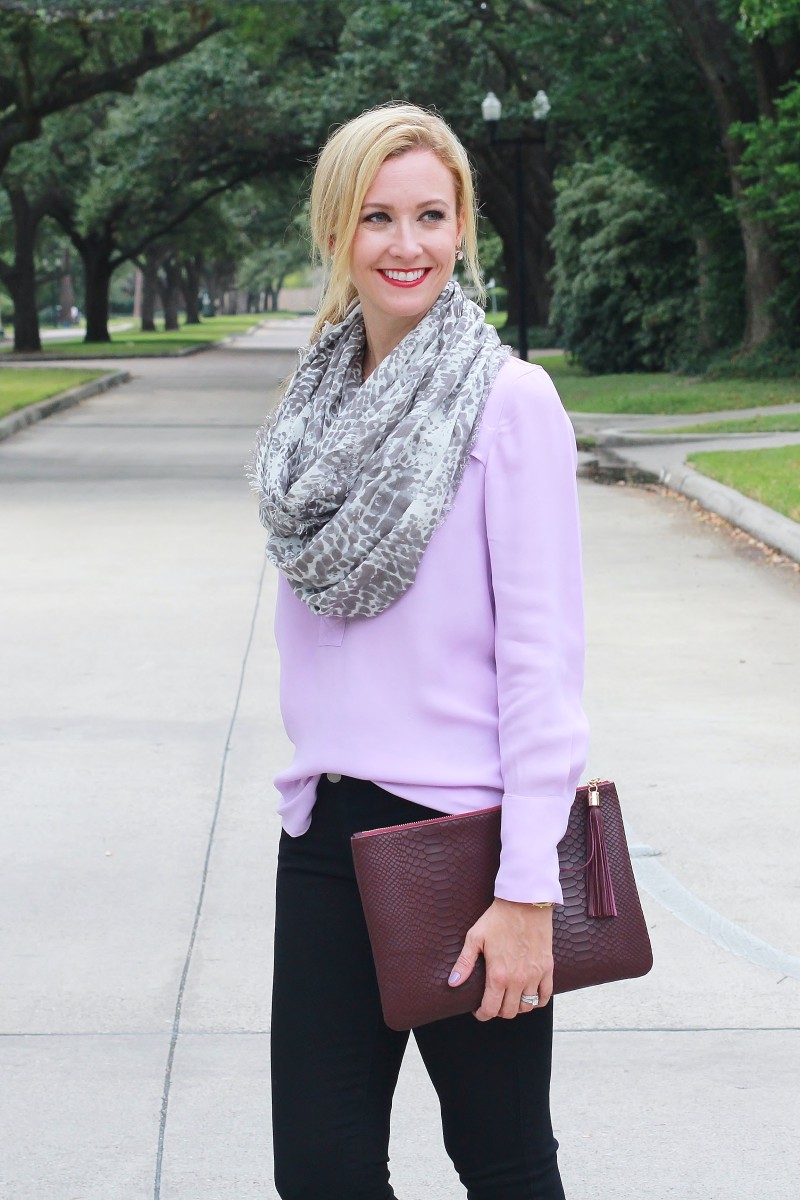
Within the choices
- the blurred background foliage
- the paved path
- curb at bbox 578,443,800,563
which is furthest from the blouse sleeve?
the blurred background foliage

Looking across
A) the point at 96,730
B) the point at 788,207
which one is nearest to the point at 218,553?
the point at 96,730

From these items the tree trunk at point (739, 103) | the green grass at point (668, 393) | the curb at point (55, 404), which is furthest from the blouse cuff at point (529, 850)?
the tree trunk at point (739, 103)

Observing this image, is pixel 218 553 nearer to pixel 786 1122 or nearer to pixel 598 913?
pixel 786 1122

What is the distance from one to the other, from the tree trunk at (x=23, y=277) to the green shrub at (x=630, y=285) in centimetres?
2203

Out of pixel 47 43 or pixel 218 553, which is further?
pixel 47 43

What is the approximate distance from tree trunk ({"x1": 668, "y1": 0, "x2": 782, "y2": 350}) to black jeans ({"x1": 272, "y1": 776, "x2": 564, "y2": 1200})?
2279cm

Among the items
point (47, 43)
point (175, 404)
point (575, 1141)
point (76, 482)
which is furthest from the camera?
point (47, 43)

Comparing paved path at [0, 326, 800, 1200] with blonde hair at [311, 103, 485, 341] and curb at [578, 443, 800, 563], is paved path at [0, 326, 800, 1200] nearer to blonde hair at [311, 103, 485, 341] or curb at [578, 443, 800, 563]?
curb at [578, 443, 800, 563]

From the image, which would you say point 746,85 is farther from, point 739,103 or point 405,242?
point 405,242

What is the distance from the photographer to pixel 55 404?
2481 cm

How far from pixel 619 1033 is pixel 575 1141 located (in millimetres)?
537

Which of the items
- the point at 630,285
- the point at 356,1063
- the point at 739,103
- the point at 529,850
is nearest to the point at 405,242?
the point at 529,850

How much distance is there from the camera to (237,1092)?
3.60 meters

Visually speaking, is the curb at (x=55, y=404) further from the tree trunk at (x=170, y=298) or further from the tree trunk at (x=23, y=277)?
the tree trunk at (x=170, y=298)
